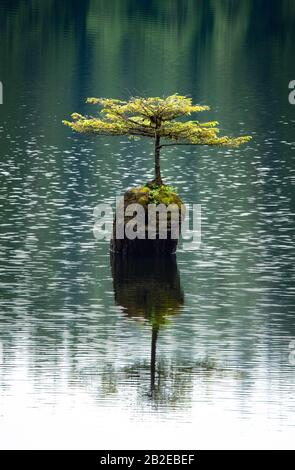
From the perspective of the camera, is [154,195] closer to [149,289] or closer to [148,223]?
[148,223]

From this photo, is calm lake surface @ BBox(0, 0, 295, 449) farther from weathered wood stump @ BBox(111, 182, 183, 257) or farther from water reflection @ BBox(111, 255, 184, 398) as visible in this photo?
weathered wood stump @ BBox(111, 182, 183, 257)

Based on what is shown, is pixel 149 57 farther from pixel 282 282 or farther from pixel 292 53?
pixel 282 282

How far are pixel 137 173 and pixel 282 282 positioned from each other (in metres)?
32.7

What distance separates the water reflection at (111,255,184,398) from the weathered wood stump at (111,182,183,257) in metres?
0.45

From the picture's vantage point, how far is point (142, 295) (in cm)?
7444

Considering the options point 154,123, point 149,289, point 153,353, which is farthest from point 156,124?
point 153,353

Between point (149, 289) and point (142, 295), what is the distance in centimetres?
131

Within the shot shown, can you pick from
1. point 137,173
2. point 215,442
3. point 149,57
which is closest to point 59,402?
point 215,442

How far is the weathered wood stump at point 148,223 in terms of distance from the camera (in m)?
79.1

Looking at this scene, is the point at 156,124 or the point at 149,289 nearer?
the point at 149,289

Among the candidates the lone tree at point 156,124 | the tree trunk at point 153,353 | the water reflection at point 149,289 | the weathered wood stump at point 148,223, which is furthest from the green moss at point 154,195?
the tree trunk at point 153,353

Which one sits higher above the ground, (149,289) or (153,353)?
(149,289)

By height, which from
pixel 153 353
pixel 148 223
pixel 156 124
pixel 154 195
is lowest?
pixel 153 353

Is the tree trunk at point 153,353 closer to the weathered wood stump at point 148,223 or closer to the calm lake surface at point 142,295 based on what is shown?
the calm lake surface at point 142,295
